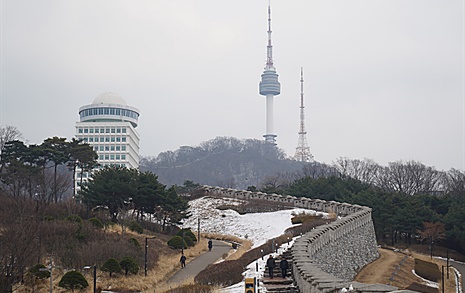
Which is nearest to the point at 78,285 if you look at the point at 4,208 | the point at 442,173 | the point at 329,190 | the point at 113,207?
the point at 4,208

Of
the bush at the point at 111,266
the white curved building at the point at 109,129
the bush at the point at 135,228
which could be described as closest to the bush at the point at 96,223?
the bush at the point at 135,228

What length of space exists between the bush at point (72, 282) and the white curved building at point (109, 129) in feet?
293

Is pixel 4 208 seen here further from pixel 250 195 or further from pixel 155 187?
pixel 250 195

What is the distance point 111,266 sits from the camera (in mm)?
28078

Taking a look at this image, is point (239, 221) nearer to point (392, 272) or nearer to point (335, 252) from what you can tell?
point (392, 272)

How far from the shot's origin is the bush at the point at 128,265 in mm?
28906

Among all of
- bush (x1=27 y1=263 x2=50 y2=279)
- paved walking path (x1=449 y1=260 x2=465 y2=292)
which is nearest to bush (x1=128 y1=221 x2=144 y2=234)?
bush (x1=27 y1=263 x2=50 y2=279)

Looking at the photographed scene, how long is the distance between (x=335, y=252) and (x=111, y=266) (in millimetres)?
11969

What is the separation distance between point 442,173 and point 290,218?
54.2 meters

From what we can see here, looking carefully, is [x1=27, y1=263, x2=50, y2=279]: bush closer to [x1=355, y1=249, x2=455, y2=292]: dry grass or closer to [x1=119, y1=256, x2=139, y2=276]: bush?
[x1=119, y1=256, x2=139, y2=276]: bush

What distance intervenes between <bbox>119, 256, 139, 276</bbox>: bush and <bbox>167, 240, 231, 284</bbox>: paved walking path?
189 cm

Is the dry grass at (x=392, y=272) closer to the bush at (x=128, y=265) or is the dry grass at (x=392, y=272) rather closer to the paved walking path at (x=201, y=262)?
the paved walking path at (x=201, y=262)

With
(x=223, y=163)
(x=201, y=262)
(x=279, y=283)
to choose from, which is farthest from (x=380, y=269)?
(x=223, y=163)

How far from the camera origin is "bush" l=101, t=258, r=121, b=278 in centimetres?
2805
